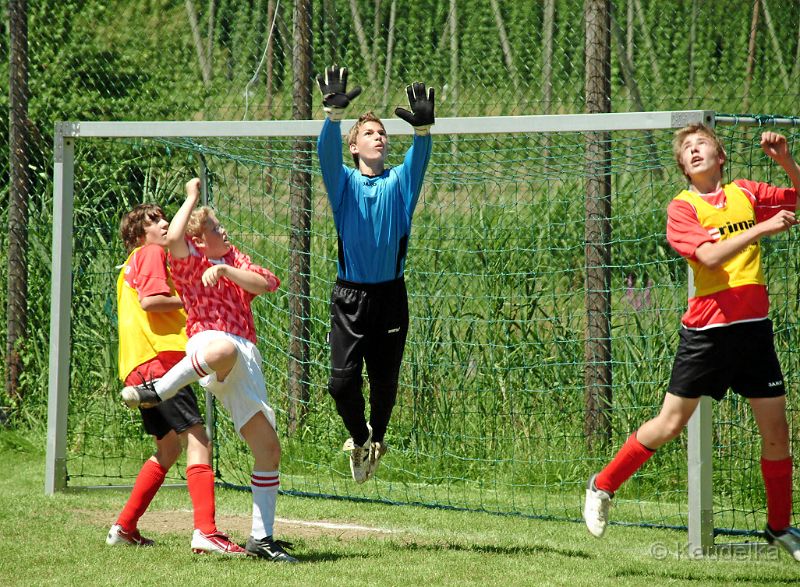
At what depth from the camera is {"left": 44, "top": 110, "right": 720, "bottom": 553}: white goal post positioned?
220 inches

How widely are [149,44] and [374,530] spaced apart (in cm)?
631

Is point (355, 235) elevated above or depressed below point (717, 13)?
below

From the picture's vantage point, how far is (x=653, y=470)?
7109mm

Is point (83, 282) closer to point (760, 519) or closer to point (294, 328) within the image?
point (294, 328)

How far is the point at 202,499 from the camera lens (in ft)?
18.0

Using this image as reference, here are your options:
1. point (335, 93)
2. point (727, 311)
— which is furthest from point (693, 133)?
point (335, 93)

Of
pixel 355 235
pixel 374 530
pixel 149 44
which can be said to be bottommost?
pixel 374 530

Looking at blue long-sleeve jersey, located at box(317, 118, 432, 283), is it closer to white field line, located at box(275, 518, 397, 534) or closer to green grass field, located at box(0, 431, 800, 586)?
green grass field, located at box(0, 431, 800, 586)

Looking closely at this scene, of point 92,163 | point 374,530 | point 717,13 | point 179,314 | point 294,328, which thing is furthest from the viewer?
point 717,13

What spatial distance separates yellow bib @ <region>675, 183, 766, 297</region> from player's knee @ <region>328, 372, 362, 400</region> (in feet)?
5.51

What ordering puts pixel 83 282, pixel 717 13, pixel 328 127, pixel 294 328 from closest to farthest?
1. pixel 328 127
2. pixel 294 328
3. pixel 83 282
4. pixel 717 13

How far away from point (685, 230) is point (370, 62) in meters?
5.19

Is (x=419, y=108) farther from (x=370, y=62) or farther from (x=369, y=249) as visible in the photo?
(x=370, y=62)

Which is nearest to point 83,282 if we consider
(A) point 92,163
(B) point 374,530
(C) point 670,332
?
(A) point 92,163
